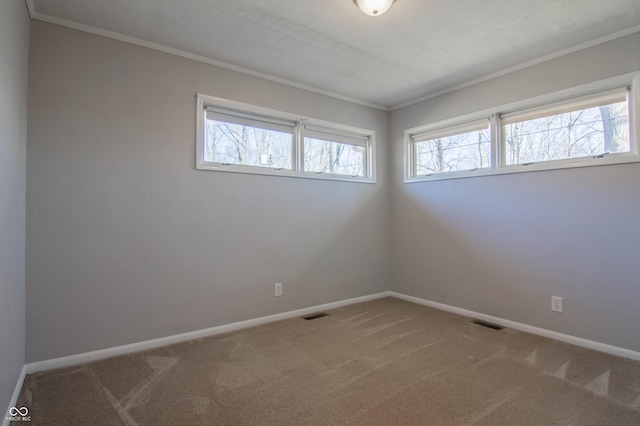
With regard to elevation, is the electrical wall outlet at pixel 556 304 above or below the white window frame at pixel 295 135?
below

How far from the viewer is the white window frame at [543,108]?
2.47 meters

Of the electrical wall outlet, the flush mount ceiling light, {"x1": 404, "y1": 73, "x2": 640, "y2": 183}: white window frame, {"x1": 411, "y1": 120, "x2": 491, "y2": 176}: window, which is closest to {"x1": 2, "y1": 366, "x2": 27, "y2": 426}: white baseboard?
the flush mount ceiling light

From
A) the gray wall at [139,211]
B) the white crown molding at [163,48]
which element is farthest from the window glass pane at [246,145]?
the white crown molding at [163,48]

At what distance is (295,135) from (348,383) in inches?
98.5

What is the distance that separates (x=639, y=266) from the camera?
8.04 feet

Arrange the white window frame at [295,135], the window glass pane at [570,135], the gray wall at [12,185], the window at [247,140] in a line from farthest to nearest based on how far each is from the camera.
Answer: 1. the window at [247,140]
2. the white window frame at [295,135]
3. the window glass pane at [570,135]
4. the gray wall at [12,185]

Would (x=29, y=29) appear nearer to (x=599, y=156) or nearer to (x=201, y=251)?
(x=201, y=251)

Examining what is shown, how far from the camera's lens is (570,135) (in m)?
2.84

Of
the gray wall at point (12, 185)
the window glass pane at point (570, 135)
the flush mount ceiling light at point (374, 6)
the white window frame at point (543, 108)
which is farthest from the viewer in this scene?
the window glass pane at point (570, 135)

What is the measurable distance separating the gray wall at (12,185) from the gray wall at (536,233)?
3675mm

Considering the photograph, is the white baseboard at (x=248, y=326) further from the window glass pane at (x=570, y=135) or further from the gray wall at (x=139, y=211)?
the window glass pane at (x=570, y=135)

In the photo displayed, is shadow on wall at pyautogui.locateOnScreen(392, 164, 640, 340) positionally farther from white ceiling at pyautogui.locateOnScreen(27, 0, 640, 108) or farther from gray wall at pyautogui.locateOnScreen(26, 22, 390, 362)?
gray wall at pyautogui.locateOnScreen(26, 22, 390, 362)

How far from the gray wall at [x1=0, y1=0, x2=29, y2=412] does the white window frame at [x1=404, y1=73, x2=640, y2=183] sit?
12.1 ft

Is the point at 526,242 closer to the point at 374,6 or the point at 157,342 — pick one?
the point at 374,6
